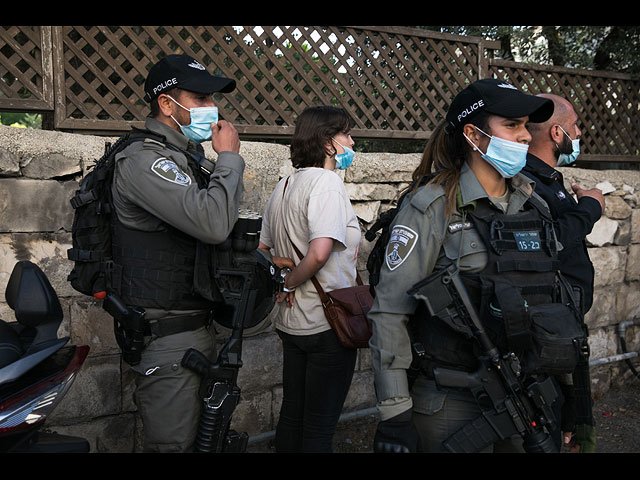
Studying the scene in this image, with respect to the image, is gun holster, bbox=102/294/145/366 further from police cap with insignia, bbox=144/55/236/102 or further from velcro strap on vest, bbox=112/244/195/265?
police cap with insignia, bbox=144/55/236/102

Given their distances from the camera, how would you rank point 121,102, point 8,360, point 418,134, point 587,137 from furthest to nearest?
1. point 587,137
2. point 418,134
3. point 121,102
4. point 8,360

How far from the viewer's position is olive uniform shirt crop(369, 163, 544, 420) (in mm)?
1830

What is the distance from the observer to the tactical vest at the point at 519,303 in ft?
5.73

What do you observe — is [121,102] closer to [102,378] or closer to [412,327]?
[102,378]

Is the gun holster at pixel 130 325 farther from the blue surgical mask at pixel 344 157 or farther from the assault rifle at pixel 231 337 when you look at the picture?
the blue surgical mask at pixel 344 157

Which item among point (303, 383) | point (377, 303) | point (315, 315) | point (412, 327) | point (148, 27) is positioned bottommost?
point (303, 383)

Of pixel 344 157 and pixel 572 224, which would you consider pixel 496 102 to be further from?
pixel 344 157

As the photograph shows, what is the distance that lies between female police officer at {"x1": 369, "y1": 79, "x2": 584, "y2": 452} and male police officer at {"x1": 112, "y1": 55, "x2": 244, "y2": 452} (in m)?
0.69

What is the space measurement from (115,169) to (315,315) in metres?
1.11

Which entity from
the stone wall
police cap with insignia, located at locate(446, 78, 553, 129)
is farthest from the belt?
police cap with insignia, located at locate(446, 78, 553, 129)

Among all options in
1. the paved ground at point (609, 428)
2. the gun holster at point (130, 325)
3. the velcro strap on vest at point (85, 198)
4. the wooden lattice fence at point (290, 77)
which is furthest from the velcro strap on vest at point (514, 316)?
the wooden lattice fence at point (290, 77)

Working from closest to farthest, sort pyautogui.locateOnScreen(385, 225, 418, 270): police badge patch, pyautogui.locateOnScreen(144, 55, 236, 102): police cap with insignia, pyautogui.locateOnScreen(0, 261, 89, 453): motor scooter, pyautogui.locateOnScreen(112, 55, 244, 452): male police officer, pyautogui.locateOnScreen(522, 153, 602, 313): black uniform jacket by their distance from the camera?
pyautogui.locateOnScreen(0, 261, 89, 453): motor scooter, pyautogui.locateOnScreen(385, 225, 418, 270): police badge patch, pyautogui.locateOnScreen(112, 55, 244, 452): male police officer, pyautogui.locateOnScreen(144, 55, 236, 102): police cap with insignia, pyautogui.locateOnScreen(522, 153, 602, 313): black uniform jacket

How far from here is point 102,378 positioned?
9.83 feet

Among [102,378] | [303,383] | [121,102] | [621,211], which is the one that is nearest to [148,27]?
[121,102]
